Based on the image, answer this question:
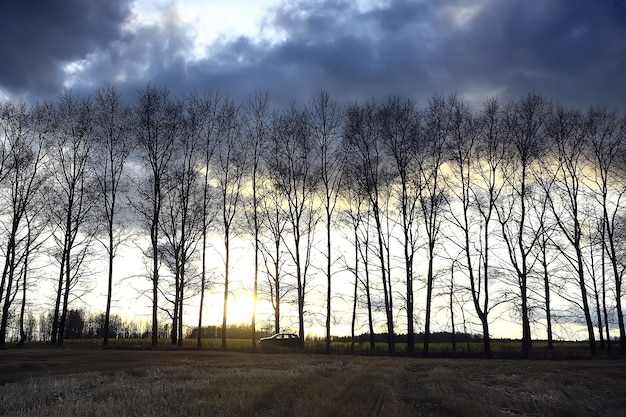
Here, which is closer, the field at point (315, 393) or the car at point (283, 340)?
the field at point (315, 393)

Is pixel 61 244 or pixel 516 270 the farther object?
pixel 61 244

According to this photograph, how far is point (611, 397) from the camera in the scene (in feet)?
44.3

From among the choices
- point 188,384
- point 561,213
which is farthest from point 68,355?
point 561,213

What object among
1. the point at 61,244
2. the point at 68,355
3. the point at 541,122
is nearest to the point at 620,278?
the point at 541,122

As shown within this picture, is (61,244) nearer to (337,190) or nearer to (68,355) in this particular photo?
(68,355)

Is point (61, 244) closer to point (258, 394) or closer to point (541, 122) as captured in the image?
point (258, 394)

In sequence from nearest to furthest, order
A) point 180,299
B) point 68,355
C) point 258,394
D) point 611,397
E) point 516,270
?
point 258,394 → point 611,397 → point 68,355 → point 516,270 → point 180,299

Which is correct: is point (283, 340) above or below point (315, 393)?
below

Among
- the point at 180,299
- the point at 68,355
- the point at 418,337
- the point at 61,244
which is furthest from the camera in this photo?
the point at 418,337

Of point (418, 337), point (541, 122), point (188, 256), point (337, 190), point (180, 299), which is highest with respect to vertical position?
point (541, 122)

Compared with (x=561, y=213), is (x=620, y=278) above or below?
below

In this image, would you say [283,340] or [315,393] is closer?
[315,393]

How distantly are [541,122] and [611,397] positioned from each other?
26.4m

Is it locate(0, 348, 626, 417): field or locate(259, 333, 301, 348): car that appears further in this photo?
locate(259, 333, 301, 348): car
